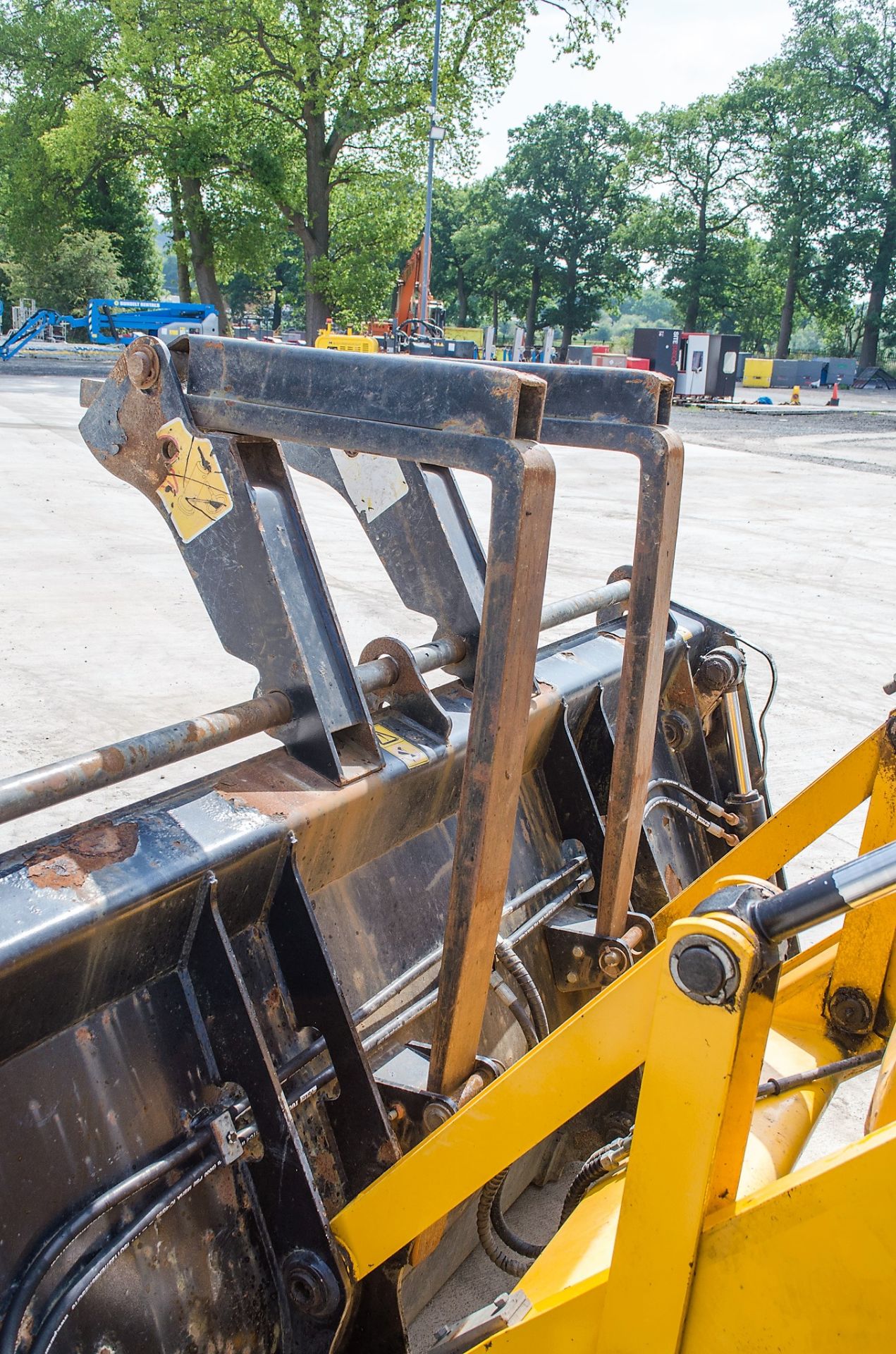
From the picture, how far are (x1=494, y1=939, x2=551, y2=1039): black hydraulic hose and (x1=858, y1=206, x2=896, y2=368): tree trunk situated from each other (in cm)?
5139

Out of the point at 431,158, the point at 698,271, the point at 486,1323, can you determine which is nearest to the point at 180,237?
the point at 431,158

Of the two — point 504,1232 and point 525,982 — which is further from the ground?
point 525,982

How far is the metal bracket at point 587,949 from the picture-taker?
8.60 ft

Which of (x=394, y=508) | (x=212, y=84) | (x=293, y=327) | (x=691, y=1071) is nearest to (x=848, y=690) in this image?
(x=394, y=508)

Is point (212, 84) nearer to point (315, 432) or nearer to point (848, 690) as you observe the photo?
point (848, 690)

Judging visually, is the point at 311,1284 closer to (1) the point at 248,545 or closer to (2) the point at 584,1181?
(2) the point at 584,1181

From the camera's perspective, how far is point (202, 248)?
103 ft

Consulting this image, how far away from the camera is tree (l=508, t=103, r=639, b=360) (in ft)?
180

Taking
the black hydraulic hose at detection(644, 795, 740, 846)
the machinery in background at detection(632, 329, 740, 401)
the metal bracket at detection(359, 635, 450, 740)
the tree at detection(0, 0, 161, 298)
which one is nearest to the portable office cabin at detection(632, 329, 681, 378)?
the machinery in background at detection(632, 329, 740, 401)

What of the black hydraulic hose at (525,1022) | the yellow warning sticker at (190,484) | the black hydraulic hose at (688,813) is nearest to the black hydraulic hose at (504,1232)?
the black hydraulic hose at (525,1022)

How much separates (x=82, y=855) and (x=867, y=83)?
56.4 m

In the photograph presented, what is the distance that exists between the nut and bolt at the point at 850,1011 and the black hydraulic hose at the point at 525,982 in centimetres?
62

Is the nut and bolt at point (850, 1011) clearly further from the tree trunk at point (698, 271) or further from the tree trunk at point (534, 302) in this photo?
the tree trunk at point (534, 302)

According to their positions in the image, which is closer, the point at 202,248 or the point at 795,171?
the point at 202,248
